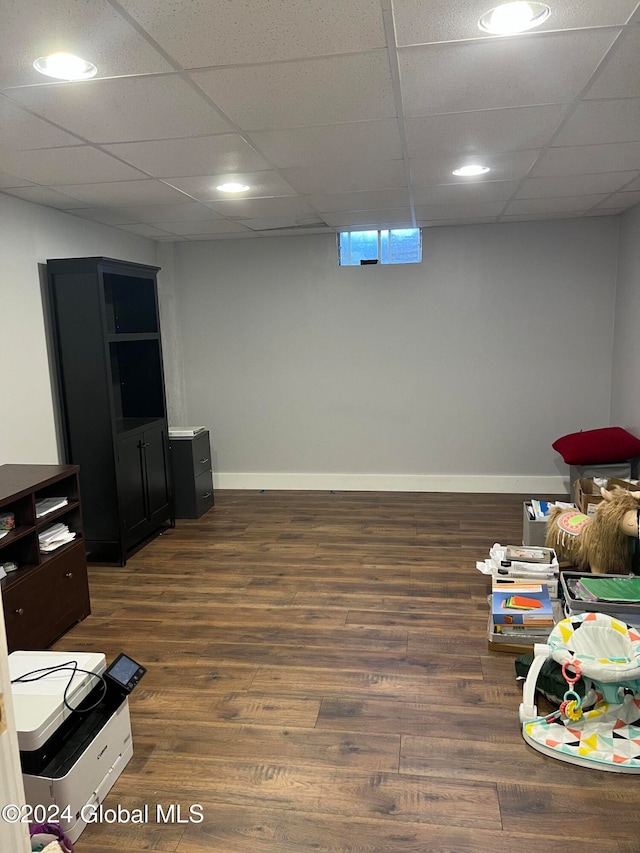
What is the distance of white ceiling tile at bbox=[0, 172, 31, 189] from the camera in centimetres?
324

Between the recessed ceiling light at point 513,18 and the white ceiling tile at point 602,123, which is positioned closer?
the recessed ceiling light at point 513,18

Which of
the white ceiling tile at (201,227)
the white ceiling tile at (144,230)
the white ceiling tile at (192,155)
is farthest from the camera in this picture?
the white ceiling tile at (144,230)

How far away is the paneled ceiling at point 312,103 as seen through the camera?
5.63 feet

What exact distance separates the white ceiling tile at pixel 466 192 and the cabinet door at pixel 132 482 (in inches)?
102

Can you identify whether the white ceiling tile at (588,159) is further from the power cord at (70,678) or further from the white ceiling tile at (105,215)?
the power cord at (70,678)

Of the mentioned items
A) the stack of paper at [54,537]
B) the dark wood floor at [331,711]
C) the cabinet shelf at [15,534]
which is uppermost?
the cabinet shelf at [15,534]

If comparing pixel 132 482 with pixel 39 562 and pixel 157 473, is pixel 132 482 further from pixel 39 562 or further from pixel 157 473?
pixel 39 562

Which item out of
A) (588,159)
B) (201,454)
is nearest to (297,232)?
(201,454)

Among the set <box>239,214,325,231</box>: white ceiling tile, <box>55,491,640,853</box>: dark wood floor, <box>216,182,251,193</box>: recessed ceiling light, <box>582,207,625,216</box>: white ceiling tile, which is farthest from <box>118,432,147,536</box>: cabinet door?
<box>582,207,625,216</box>: white ceiling tile

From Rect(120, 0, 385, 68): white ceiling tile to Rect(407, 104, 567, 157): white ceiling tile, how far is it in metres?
0.80

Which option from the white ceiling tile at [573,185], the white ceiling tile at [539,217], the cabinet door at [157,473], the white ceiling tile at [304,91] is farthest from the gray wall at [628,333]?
the cabinet door at [157,473]

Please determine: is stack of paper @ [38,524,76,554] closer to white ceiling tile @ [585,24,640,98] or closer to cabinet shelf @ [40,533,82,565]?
cabinet shelf @ [40,533,82,565]

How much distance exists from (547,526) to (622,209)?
2.75 meters

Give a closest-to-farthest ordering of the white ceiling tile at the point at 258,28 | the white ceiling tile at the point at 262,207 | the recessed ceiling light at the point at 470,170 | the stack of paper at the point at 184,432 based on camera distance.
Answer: the white ceiling tile at the point at 258,28 → the recessed ceiling light at the point at 470,170 → the white ceiling tile at the point at 262,207 → the stack of paper at the point at 184,432
